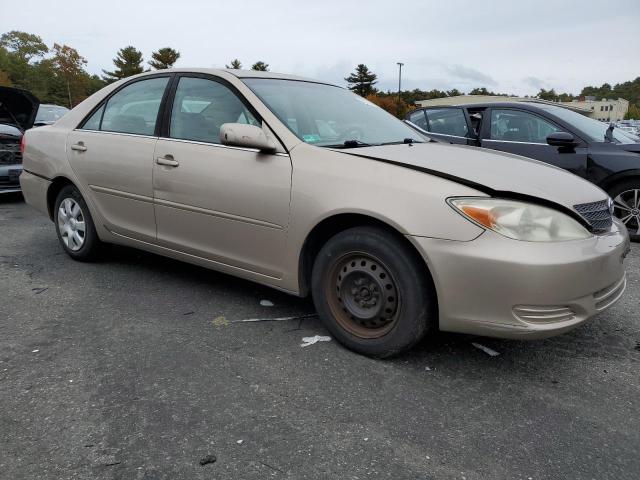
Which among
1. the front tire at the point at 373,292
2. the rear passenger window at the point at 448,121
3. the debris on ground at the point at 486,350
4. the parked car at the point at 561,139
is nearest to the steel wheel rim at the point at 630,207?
the parked car at the point at 561,139

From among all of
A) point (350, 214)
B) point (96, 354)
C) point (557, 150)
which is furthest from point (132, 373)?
point (557, 150)

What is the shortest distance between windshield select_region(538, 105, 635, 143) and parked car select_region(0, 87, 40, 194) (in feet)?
22.8

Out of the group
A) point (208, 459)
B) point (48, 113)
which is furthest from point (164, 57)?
point (208, 459)

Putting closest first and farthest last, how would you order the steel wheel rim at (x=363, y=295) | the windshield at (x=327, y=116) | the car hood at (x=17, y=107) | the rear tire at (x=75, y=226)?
the steel wheel rim at (x=363, y=295), the windshield at (x=327, y=116), the rear tire at (x=75, y=226), the car hood at (x=17, y=107)

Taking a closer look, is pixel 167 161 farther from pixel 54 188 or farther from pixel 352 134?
pixel 54 188

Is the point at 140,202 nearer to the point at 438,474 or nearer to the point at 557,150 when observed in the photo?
the point at 438,474

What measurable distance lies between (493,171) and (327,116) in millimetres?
1217

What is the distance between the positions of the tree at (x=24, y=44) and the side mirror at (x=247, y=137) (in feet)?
352

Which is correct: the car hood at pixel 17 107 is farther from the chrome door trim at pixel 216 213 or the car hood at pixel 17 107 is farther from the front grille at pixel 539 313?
the front grille at pixel 539 313

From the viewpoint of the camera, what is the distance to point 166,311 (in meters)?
3.51

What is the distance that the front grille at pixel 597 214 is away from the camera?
2.61m

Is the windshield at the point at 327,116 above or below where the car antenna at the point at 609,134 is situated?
above

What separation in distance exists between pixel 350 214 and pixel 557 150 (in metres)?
4.01

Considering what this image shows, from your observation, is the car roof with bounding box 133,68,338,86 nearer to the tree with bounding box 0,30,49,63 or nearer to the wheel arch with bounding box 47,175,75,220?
the wheel arch with bounding box 47,175,75,220
